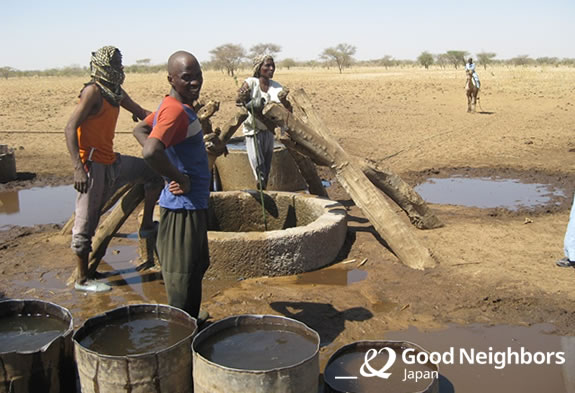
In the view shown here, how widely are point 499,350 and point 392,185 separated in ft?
8.27

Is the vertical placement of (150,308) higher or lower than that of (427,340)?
higher

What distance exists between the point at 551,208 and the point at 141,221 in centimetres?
476

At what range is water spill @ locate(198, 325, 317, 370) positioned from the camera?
107 inches

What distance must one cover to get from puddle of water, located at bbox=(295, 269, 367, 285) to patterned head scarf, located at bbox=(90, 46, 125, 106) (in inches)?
82.8

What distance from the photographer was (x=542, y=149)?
1091 centimetres

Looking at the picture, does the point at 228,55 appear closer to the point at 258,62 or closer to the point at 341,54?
the point at 341,54

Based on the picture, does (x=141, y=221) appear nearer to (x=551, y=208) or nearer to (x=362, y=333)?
(x=362, y=333)

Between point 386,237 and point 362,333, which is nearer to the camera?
point 362,333

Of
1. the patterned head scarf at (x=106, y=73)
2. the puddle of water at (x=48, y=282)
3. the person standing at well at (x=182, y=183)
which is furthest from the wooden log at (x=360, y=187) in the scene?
the puddle of water at (x=48, y=282)

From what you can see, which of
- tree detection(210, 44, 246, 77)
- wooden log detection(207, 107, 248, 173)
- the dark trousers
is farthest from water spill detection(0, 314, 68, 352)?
tree detection(210, 44, 246, 77)

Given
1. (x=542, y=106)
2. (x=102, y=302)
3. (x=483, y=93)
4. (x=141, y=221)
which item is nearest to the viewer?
(x=102, y=302)

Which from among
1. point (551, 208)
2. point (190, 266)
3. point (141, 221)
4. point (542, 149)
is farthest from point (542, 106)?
point (190, 266)

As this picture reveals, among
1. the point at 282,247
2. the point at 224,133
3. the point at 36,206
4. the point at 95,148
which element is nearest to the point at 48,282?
the point at 95,148

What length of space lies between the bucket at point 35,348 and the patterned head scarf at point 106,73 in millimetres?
1760
